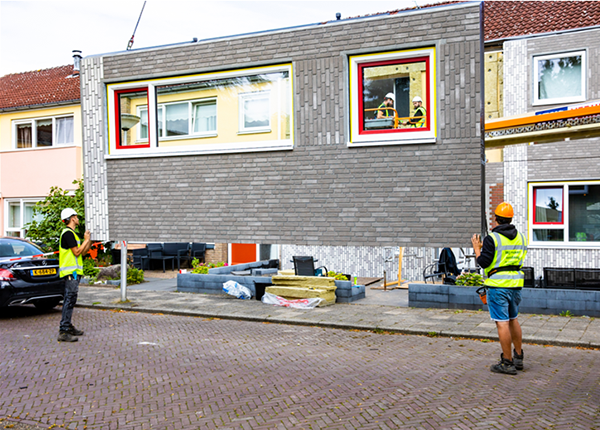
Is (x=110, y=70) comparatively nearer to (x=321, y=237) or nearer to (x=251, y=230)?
(x=251, y=230)

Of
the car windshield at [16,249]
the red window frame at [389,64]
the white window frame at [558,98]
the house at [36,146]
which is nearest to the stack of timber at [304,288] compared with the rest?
the red window frame at [389,64]

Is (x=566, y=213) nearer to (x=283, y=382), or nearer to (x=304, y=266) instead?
(x=304, y=266)

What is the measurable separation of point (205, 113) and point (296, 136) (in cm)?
181

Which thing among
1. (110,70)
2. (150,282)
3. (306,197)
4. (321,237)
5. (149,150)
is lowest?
(150,282)

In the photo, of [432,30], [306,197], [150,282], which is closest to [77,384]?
[306,197]

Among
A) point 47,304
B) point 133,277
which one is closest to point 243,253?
point 133,277

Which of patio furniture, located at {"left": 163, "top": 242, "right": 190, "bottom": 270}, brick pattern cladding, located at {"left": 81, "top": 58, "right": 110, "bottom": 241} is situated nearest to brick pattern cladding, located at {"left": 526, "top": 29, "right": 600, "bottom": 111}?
brick pattern cladding, located at {"left": 81, "top": 58, "right": 110, "bottom": 241}

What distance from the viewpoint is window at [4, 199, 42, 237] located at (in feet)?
71.3

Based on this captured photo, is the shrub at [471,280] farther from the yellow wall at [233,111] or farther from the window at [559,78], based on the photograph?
the window at [559,78]

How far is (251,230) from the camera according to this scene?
356 inches

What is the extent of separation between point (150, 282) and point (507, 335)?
1215 centimetres

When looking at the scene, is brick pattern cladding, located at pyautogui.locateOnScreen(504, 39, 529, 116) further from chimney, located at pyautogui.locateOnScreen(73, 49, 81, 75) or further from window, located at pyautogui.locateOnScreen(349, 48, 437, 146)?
chimney, located at pyautogui.locateOnScreen(73, 49, 81, 75)

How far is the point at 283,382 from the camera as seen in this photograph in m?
6.07

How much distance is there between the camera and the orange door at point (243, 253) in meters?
19.5
